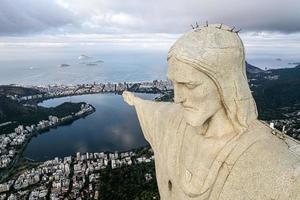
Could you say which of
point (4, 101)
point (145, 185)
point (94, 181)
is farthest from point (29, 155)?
point (4, 101)

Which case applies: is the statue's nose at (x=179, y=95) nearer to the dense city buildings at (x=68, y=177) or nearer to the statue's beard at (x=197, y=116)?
the statue's beard at (x=197, y=116)

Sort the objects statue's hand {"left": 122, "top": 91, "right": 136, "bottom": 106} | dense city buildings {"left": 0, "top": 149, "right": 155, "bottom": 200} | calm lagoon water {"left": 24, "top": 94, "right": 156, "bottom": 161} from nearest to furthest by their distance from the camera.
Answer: statue's hand {"left": 122, "top": 91, "right": 136, "bottom": 106} → dense city buildings {"left": 0, "top": 149, "right": 155, "bottom": 200} → calm lagoon water {"left": 24, "top": 94, "right": 156, "bottom": 161}

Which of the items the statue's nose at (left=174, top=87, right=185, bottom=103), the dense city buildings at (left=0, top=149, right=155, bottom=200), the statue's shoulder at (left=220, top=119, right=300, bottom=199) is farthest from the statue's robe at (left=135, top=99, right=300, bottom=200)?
the dense city buildings at (left=0, top=149, right=155, bottom=200)

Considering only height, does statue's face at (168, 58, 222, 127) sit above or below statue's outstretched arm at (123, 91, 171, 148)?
above

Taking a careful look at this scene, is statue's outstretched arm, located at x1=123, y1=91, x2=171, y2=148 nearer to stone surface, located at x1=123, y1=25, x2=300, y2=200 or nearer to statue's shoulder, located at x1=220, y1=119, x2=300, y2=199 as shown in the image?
stone surface, located at x1=123, y1=25, x2=300, y2=200

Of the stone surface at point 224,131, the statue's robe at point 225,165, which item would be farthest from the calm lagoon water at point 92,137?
the stone surface at point 224,131

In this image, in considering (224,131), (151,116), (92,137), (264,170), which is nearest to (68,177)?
(92,137)
